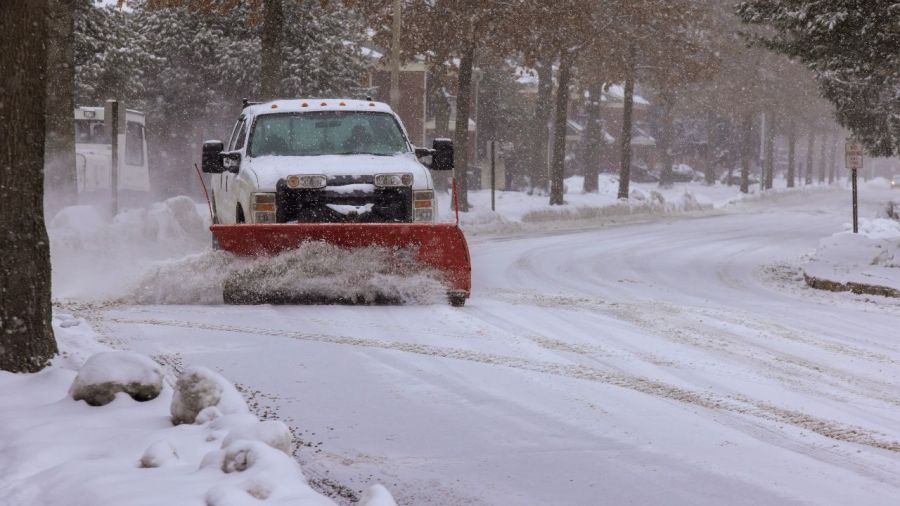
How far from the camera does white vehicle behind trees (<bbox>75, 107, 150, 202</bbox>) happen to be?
2394cm

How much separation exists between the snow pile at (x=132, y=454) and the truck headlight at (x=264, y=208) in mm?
4794

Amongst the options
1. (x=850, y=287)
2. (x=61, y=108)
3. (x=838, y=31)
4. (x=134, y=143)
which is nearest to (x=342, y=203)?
(x=61, y=108)

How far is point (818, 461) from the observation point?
5250 mm

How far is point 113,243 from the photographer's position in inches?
589

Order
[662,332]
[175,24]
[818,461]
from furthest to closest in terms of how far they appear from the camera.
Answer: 1. [175,24]
2. [662,332]
3. [818,461]

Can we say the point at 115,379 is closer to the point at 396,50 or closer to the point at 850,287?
the point at 850,287

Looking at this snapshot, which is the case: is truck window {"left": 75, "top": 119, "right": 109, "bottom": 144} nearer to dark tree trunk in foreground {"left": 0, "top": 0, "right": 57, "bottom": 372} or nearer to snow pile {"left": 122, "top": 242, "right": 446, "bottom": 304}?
snow pile {"left": 122, "top": 242, "right": 446, "bottom": 304}

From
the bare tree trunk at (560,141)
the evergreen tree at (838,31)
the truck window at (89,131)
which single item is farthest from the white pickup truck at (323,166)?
the bare tree trunk at (560,141)

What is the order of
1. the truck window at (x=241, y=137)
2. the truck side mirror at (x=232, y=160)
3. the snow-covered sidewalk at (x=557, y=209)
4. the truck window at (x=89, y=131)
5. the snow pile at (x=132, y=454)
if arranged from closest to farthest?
the snow pile at (x=132, y=454), the truck side mirror at (x=232, y=160), the truck window at (x=241, y=137), the truck window at (x=89, y=131), the snow-covered sidewalk at (x=557, y=209)

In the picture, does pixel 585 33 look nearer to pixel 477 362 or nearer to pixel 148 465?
pixel 477 362

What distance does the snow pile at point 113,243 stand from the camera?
37.3 feet

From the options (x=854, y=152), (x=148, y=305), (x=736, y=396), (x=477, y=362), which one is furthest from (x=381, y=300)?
(x=854, y=152)

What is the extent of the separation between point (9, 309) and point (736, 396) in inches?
168

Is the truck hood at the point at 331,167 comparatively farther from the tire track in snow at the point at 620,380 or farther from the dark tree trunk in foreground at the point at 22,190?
the dark tree trunk in foreground at the point at 22,190
